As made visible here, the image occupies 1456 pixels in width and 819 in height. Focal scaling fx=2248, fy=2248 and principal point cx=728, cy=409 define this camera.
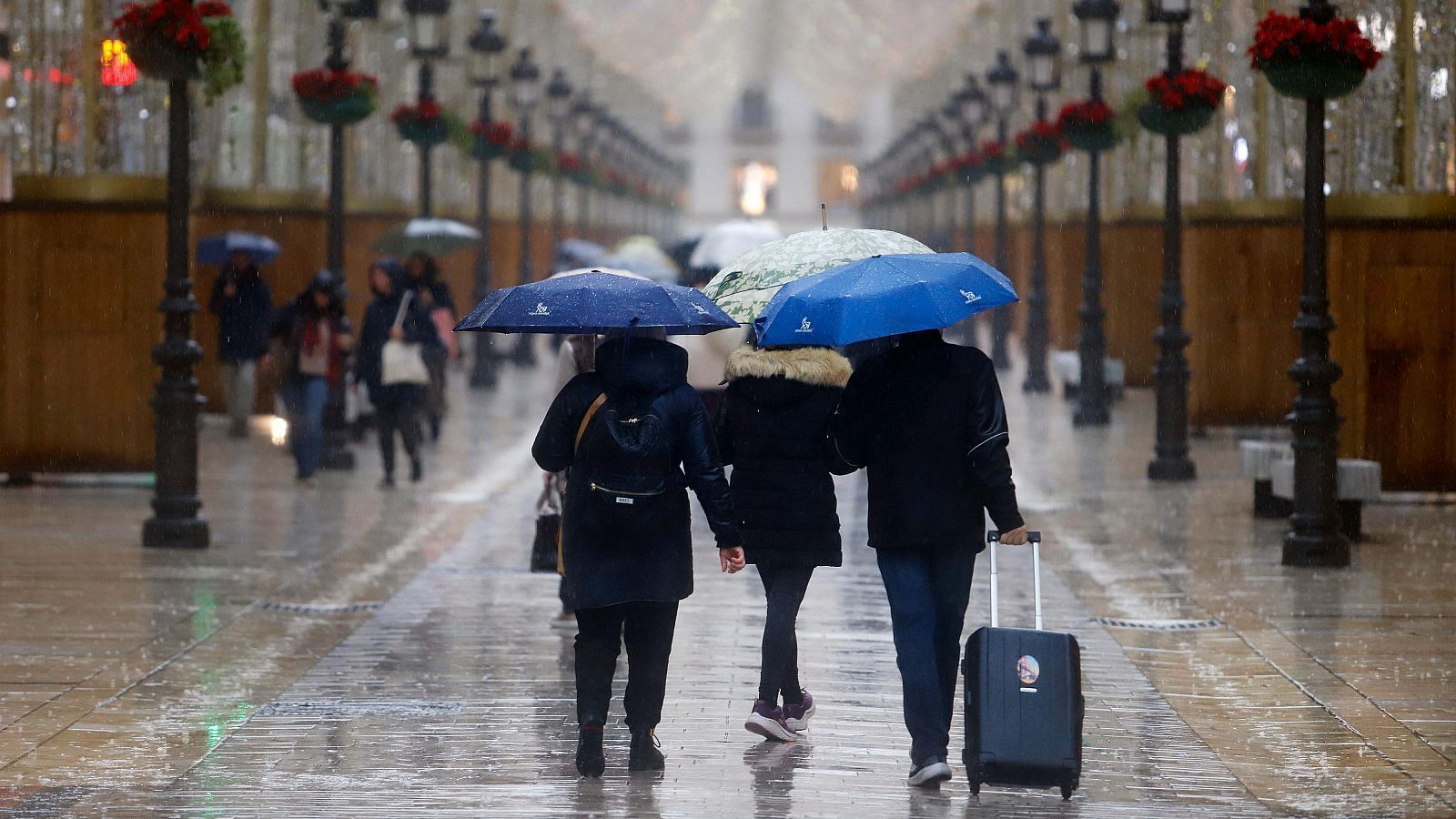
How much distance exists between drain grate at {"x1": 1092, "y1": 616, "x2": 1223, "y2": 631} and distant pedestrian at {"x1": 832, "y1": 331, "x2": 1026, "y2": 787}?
11.4 ft

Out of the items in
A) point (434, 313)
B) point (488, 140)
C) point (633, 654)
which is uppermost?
point (488, 140)

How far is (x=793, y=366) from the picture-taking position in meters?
7.90

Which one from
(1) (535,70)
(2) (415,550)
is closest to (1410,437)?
(2) (415,550)

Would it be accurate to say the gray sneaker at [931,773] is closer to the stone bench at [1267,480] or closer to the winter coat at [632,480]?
the winter coat at [632,480]

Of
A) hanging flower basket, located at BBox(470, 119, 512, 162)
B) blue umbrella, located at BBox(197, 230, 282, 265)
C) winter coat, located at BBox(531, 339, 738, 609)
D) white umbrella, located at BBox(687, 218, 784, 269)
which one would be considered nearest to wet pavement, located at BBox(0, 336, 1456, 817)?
winter coat, located at BBox(531, 339, 738, 609)

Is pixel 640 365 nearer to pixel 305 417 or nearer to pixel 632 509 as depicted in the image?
pixel 632 509

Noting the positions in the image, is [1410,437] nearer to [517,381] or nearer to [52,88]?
[52,88]

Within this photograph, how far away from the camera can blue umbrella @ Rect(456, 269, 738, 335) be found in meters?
7.23

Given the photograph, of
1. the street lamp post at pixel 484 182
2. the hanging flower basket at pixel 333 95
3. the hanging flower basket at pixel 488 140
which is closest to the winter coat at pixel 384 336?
the hanging flower basket at pixel 333 95

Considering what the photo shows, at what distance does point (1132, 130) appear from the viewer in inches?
988

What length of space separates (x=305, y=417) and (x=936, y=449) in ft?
35.1

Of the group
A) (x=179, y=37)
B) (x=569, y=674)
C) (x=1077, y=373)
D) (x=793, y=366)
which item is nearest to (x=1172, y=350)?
(x=179, y=37)

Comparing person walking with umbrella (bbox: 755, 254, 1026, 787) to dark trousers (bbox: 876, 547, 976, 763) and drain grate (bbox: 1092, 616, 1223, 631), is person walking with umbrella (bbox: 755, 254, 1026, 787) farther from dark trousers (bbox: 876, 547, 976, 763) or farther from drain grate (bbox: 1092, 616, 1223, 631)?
drain grate (bbox: 1092, 616, 1223, 631)

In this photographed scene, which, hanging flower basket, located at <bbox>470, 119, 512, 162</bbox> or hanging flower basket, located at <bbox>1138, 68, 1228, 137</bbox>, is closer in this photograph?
hanging flower basket, located at <bbox>1138, 68, 1228, 137</bbox>
